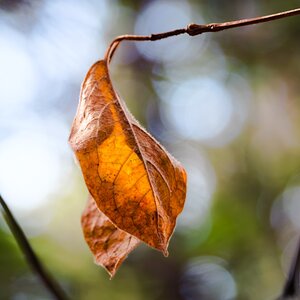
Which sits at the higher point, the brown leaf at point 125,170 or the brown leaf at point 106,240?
the brown leaf at point 125,170

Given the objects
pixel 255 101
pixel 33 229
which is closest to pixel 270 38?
pixel 255 101

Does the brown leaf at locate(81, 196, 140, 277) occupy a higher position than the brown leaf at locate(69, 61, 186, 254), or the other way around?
the brown leaf at locate(69, 61, 186, 254)

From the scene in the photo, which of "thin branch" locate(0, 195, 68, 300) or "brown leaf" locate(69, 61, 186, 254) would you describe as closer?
"brown leaf" locate(69, 61, 186, 254)

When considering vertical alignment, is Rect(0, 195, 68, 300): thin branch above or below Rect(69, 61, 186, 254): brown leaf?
below

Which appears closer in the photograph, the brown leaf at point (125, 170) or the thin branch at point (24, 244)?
the brown leaf at point (125, 170)
